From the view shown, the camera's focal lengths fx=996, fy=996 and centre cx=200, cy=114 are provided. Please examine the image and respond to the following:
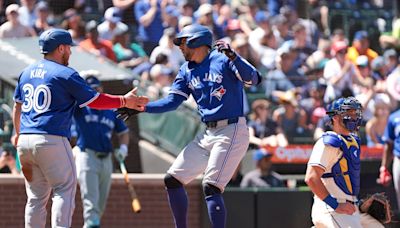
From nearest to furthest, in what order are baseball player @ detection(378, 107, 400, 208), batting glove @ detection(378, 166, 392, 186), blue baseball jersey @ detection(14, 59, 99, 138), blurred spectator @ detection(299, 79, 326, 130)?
blue baseball jersey @ detection(14, 59, 99, 138), batting glove @ detection(378, 166, 392, 186), baseball player @ detection(378, 107, 400, 208), blurred spectator @ detection(299, 79, 326, 130)

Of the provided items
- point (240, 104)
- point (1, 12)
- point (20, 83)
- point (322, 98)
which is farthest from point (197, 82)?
point (1, 12)

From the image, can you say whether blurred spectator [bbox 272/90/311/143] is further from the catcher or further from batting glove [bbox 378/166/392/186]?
the catcher

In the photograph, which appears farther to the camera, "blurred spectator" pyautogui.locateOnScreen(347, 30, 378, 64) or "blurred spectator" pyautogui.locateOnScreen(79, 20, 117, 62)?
"blurred spectator" pyautogui.locateOnScreen(347, 30, 378, 64)

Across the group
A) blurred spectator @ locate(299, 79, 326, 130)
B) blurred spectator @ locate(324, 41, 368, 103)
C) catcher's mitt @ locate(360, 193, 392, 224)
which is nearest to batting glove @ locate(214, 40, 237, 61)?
catcher's mitt @ locate(360, 193, 392, 224)

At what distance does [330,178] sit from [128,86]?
613 cm

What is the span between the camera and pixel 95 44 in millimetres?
15141

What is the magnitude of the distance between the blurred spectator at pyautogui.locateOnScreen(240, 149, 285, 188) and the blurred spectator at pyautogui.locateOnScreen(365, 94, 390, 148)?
Answer: 1.97 m

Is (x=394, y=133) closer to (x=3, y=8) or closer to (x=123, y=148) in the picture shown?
(x=123, y=148)

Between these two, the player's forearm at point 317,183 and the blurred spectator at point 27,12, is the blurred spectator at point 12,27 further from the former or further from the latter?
the player's forearm at point 317,183

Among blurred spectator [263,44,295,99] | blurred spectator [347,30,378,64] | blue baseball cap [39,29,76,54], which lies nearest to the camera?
blue baseball cap [39,29,76,54]

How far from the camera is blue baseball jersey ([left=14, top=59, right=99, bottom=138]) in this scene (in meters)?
7.99

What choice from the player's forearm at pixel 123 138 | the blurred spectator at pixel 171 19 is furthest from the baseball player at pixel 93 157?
the blurred spectator at pixel 171 19

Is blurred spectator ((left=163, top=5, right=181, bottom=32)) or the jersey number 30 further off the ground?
the jersey number 30

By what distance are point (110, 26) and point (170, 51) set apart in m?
1.22
